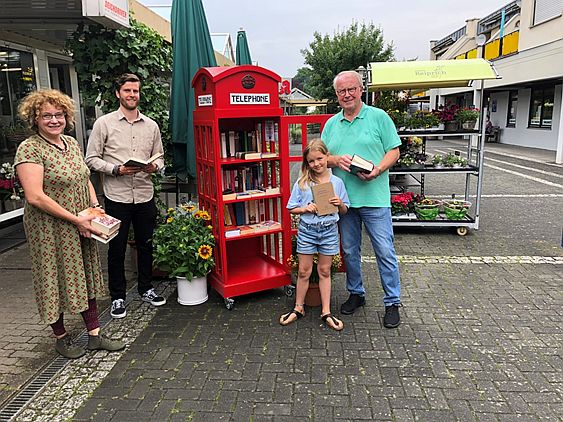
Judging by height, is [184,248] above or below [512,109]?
below

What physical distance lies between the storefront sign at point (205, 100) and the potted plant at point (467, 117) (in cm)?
400

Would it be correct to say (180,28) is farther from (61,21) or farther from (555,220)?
(555,220)

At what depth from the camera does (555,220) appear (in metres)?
7.18

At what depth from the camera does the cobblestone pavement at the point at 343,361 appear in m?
2.71

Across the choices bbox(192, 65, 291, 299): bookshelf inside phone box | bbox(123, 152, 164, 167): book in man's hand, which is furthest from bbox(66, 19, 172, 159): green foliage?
bbox(123, 152, 164, 167): book in man's hand

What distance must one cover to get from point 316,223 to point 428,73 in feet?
11.3

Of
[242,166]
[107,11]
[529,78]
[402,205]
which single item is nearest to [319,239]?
[242,166]

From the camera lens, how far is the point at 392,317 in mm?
3730

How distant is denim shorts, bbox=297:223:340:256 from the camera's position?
365 centimetres

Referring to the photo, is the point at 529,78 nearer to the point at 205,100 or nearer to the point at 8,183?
the point at 205,100

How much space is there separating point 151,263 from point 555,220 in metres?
6.24

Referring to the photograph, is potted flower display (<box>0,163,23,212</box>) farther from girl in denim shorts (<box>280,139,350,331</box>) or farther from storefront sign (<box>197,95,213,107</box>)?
girl in denim shorts (<box>280,139,350,331</box>)

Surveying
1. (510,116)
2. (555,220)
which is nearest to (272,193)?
(555,220)

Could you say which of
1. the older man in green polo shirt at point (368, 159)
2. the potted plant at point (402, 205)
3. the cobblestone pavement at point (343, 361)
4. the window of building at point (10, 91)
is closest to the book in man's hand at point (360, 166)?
the older man in green polo shirt at point (368, 159)
